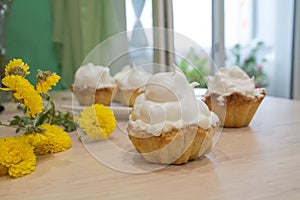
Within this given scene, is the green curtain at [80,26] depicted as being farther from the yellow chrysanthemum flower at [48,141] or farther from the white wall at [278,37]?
the white wall at [278,37]

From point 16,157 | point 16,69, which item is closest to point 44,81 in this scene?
point 16,69

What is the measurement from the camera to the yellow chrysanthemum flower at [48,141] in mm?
619

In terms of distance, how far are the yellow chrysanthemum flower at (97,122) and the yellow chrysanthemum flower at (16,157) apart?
0.17 metres

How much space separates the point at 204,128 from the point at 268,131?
30 cm

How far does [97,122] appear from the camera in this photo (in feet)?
2.46

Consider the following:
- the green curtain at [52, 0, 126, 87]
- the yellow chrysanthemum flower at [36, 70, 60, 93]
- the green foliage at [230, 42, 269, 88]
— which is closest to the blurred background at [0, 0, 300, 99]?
the green curtain at [52, 0, 126, 87]

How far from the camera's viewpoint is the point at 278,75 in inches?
120

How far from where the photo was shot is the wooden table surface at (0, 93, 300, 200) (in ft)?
1.50

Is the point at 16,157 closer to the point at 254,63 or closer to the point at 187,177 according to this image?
the point at 187,177

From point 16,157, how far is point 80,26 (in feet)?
4.32

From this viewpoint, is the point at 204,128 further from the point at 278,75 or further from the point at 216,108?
the point at 278,75

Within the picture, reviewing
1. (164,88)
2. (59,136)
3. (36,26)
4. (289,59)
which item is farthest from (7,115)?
(289,59)

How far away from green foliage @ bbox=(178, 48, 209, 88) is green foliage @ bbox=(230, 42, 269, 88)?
7.25 ft

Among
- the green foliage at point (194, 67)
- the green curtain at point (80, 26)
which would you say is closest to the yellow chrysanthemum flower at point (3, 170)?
the green foliage at point (194, 67)
